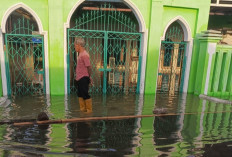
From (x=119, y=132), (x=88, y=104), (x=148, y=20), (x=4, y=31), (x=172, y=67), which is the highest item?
(x=148, y=20)

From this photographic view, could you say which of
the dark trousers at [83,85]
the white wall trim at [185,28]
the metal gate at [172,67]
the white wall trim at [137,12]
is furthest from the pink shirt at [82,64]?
the metal gate at [172,67]

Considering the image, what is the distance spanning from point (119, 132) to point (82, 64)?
1707mm

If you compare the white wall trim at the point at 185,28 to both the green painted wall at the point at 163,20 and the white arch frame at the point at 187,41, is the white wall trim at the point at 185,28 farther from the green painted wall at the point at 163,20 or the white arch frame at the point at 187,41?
the green painted wall at the point at 163,20

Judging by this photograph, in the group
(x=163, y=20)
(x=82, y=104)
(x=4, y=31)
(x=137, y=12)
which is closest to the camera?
(x=82, y=104)

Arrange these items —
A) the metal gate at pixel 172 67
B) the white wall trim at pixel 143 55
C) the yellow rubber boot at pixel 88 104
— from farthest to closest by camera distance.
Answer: the metal gate at pixel 172 67, the white wall trim at pixel 143 55, the yellow rubber boot at pixel 88 104

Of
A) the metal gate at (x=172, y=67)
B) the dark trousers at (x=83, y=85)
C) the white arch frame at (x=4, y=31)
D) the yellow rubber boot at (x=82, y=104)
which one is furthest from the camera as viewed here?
the metal gate at (x=172, y=67)

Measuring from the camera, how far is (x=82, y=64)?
13.1ft

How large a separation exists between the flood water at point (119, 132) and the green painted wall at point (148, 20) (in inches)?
52.1

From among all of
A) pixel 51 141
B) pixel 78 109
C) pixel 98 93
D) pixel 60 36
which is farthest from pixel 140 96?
pixel 51 141

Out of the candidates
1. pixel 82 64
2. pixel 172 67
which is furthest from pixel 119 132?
pixel 172 67

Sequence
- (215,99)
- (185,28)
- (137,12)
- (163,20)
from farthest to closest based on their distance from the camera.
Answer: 1. (185,28)
2. (163,20)
3. (137,12)
4. (215,99)

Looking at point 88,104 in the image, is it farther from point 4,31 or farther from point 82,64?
point 4,31

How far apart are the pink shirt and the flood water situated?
3.26 feet

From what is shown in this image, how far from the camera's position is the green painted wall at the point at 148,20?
562cm
